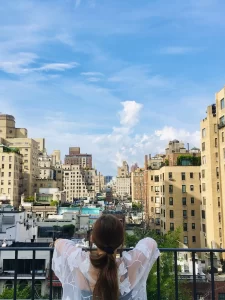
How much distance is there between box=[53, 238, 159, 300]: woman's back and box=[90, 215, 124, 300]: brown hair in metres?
0.07

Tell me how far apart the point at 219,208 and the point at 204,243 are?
19.8 feet

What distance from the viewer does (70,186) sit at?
525 feet

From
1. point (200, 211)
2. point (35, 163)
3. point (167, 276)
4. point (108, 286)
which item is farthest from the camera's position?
point (35, 163)

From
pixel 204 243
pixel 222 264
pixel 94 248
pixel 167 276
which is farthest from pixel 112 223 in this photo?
pixel 204 243

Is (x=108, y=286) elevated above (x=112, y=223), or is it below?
below

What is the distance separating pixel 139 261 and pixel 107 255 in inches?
12.1

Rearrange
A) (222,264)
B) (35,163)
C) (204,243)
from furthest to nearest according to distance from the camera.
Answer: (35,163)
(204,243)
(222,264)

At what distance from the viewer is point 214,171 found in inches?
1443

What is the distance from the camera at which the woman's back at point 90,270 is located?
253cm

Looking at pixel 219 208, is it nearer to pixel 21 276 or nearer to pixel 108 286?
pixel 21 276

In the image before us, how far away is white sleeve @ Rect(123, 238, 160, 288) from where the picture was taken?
103 inches

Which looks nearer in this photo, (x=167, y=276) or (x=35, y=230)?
(x=167, y=276)

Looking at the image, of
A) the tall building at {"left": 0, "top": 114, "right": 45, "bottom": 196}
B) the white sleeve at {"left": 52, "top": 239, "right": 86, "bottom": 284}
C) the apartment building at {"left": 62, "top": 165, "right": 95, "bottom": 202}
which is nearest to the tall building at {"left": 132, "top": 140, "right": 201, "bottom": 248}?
the white sleeve at {"left": 52, "top": 239, "right": 86, "bottom": 284}

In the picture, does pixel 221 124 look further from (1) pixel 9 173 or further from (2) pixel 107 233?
(1) pixel 9 173
